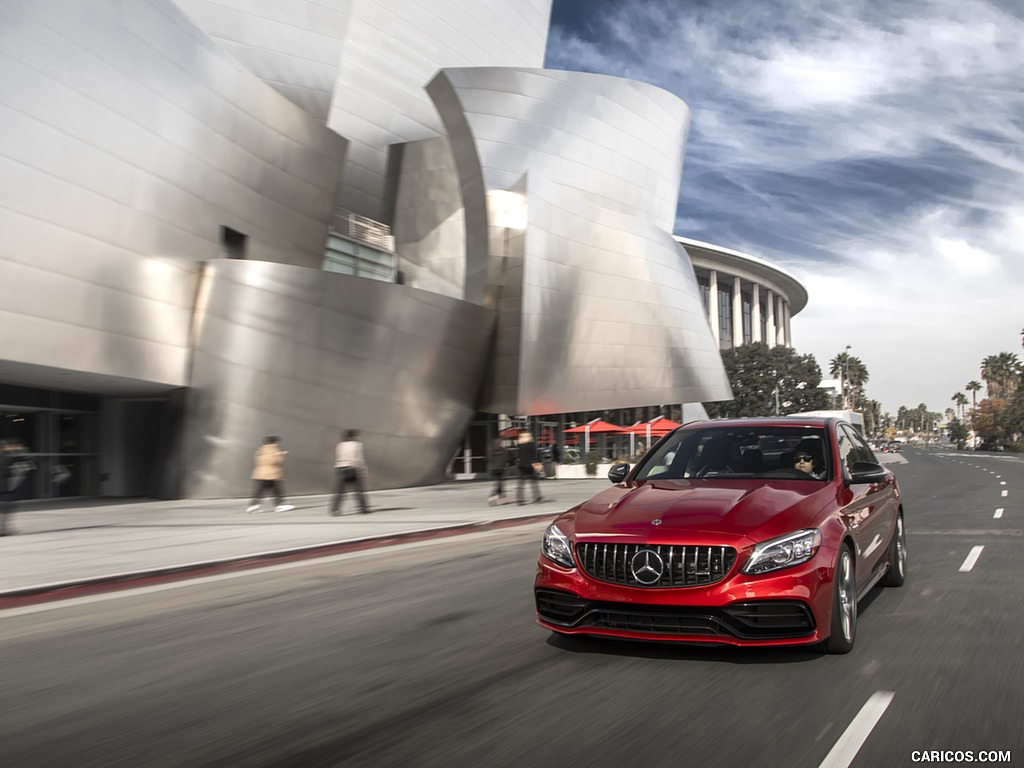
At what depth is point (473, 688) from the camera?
Result: 4863mm

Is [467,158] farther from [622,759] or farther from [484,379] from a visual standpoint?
[622,759]

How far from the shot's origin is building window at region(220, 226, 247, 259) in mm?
25547

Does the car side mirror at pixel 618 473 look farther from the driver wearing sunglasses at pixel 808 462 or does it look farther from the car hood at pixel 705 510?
the driver wearing sunglasses at pixel 808 462

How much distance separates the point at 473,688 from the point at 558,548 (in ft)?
3.32

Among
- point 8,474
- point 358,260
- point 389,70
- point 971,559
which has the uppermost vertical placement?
point 389,70

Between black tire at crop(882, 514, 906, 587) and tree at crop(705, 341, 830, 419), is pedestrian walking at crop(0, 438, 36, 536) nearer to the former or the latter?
black tire at crop(882, 514, 906, 587)

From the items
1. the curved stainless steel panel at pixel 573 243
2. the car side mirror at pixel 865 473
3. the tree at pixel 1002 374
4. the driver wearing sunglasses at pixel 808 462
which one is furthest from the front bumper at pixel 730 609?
the tree at pixel 1002 374

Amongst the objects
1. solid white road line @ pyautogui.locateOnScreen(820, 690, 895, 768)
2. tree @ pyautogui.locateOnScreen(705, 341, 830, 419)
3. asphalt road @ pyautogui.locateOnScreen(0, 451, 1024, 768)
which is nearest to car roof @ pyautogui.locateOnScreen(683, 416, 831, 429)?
asphalt road @ pyautogui.locateOnScreen(0, 451, 1024, 768)

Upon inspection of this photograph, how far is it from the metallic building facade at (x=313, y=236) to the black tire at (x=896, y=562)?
17.4 metres

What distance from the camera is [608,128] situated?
38.3 m

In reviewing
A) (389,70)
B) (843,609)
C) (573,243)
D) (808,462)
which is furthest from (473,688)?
(389,70)

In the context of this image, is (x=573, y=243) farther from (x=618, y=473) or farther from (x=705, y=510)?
(x=705, y=510)

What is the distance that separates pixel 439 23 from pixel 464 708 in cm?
4088

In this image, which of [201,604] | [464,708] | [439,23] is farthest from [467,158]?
[464,708]
